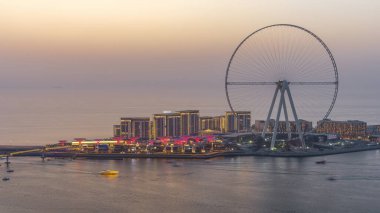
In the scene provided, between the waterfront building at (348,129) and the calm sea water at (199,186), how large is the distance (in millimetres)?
14769

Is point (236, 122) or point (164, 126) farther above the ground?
point (236, 122)

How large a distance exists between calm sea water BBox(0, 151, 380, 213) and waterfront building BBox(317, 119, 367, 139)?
14.8 m

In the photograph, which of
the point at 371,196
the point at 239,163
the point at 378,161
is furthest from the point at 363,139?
the point at 371,196

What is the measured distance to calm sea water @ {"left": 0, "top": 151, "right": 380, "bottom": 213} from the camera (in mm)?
16562

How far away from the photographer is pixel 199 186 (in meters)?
19.7

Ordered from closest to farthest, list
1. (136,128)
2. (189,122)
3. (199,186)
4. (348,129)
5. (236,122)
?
1. (199,186)
2. (348,129)
3. (136,128)
4. (189,122)
5. (236,122)

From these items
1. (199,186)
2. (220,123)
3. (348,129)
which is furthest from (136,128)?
(199,186)

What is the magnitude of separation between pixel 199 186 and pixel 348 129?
25.1 meters

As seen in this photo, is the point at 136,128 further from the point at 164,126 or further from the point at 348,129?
the point at 348,129

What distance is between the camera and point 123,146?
3328 cm

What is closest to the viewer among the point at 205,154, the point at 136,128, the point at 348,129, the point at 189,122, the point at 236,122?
the point at 205,154

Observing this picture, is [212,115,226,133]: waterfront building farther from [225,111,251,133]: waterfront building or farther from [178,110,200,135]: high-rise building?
[178,110,200,135]: high-rise building

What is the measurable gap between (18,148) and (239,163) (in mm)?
14637

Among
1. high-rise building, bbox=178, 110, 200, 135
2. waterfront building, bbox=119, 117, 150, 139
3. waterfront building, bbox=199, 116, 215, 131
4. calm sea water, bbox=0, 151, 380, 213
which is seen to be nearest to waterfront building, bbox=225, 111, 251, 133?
waterfront building, bbox=199, 116, 215, 131
